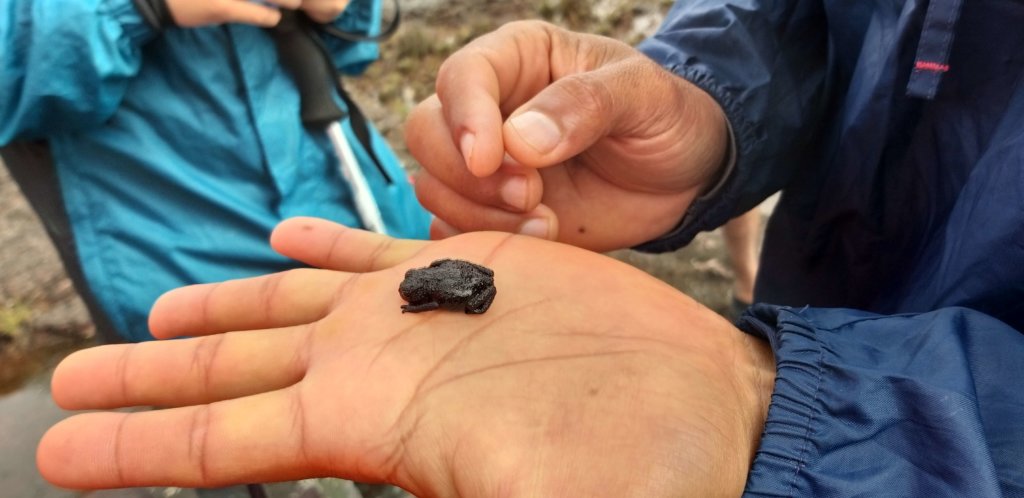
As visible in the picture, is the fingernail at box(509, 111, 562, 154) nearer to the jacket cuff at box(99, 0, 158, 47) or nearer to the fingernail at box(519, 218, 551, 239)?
the fingernail at box(519, 218, 551, 239)

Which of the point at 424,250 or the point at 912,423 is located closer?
the point at 912,423

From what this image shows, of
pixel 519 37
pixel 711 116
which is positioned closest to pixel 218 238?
pixel 519 37

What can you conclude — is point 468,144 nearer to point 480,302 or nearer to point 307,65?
point 480,302

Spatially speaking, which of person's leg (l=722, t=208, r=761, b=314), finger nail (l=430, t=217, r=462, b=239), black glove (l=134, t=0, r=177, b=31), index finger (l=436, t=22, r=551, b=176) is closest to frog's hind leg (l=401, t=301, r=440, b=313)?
index finger (l=436, t=22, r=551, b=176)

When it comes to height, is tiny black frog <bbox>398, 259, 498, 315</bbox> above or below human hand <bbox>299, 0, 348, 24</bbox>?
below

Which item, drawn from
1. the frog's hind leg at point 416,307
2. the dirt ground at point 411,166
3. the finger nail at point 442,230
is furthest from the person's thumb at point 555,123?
the dirt ground at point 411,166

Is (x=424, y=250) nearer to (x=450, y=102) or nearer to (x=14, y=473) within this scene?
(x=450, y=102)
